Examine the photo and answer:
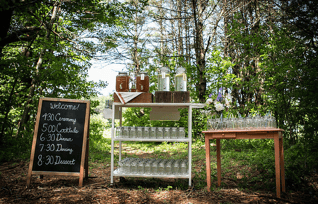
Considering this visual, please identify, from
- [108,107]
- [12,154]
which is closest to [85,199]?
[108,107]

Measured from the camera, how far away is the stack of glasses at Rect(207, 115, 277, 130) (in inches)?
122

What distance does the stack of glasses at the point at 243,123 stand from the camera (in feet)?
10.2

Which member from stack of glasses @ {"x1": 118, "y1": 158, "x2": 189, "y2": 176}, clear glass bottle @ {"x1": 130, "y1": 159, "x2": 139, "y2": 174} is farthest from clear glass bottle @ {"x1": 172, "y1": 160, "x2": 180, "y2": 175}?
clear glass bottle @ {"x1": 130, "y1": 159, "x2": 139, "y2": 174}

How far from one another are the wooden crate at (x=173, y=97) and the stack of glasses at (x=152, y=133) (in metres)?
0.43

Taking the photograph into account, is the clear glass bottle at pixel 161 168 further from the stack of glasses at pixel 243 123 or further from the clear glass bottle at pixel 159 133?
the stack of glasses at pixel 243 123

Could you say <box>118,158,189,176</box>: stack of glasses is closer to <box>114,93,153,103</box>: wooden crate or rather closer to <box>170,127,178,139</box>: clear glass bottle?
<box>170,127,178,139</box>: clear glass bottle

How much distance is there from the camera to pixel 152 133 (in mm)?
3539

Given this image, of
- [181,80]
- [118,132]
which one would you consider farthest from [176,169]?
[181,80]

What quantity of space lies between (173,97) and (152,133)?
0.65 meters

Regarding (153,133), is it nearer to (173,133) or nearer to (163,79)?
(173,133)

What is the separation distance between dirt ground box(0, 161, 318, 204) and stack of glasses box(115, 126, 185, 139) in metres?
0.73

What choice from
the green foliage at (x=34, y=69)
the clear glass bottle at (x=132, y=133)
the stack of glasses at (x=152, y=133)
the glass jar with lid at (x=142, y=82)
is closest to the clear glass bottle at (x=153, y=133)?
the stack of glasses at (x=152, y=133)

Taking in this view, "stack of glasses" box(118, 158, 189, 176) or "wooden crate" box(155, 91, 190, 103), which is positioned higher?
"wooden crate" box(155, 91, 190, 103)

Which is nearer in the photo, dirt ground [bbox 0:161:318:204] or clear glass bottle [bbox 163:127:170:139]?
dirt ground [bbox 0:161:318:204]
